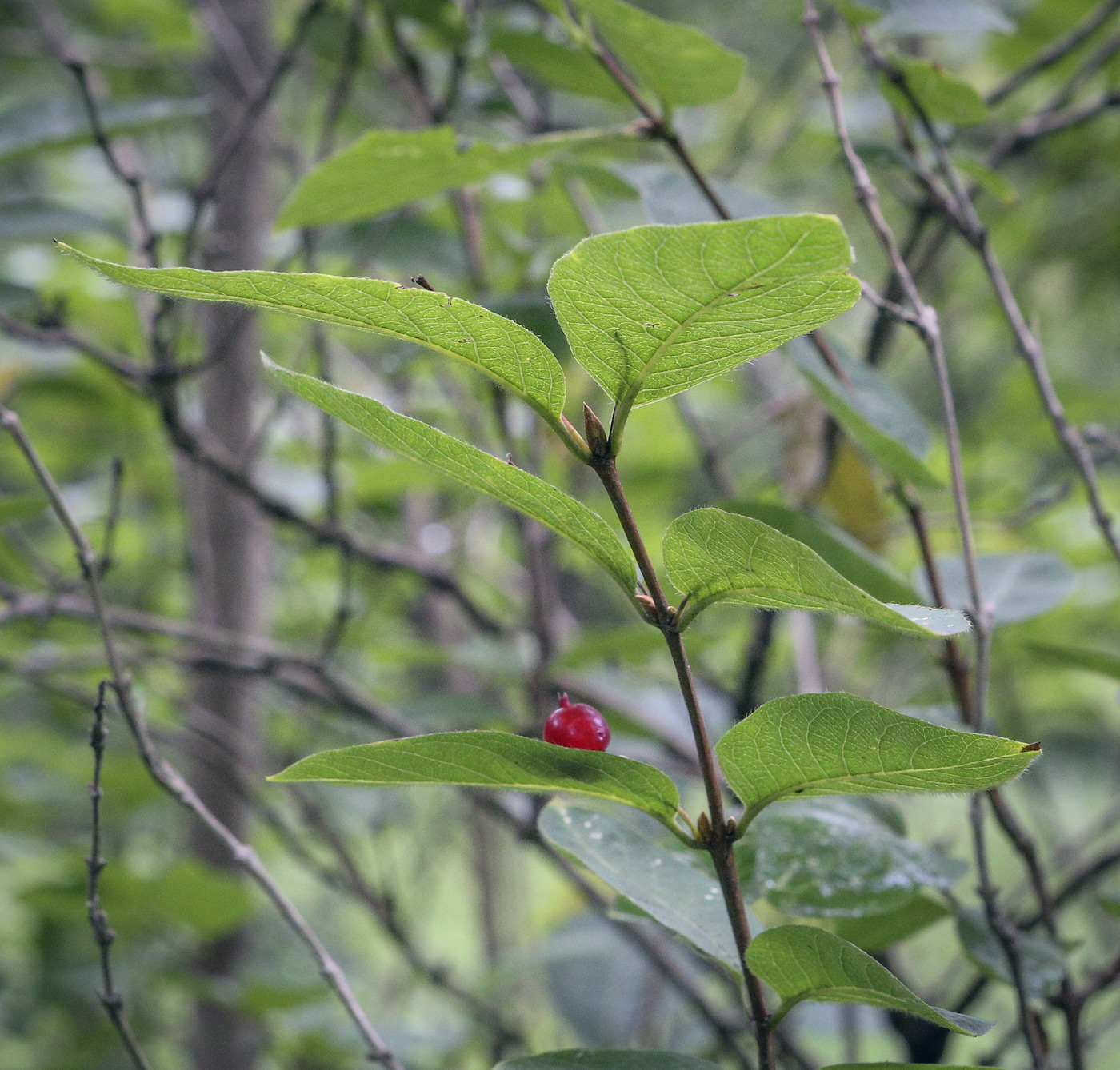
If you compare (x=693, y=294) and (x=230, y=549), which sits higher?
(x=230, y=549)

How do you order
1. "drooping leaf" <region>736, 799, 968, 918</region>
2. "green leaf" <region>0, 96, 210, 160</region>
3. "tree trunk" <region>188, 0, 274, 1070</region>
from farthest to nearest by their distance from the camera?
"tree trunk" <region>188, 0, 274, 1070</region>
"green leaf" <region>0, 96, 210, 160</region>
"drooping leaf" <region>736, 799, 968, 918</region>

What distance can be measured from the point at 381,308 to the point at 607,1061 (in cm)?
36

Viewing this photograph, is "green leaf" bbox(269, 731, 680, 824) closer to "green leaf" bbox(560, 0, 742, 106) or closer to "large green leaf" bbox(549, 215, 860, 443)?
"large green leaf" bbox(549, 215, 860, 443)

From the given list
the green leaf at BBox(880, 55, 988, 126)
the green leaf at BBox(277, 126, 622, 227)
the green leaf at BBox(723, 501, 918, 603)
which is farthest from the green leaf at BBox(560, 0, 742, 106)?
the green leaf at BBox(723, 501, 918, 603)

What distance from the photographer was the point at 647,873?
54cm

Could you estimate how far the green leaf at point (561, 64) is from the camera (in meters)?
0.92

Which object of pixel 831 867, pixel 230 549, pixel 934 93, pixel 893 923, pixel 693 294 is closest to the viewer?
pixel 693 294

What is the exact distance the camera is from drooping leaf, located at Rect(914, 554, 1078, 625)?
87 cm

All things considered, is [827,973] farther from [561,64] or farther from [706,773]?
[561,64]

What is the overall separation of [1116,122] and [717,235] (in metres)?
1.97

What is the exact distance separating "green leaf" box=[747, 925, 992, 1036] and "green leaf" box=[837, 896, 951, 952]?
300mm

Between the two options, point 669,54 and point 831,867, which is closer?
point 831,867

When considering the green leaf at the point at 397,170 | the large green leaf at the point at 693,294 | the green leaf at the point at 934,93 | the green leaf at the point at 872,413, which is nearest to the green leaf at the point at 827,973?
the large green leaf at the point at 693,294

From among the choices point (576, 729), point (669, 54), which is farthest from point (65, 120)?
point (576, 729)
